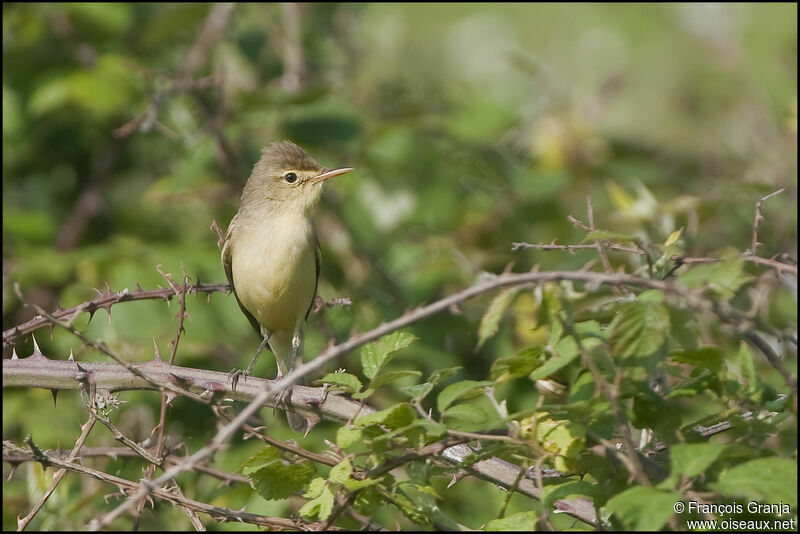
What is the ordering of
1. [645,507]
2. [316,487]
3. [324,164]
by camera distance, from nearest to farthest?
[645,507], [316,487], [324,164]

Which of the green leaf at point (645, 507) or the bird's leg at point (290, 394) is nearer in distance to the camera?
the green leaf at point (645, 507)

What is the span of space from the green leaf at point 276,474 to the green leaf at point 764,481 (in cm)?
107

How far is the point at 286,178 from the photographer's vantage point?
532 cm

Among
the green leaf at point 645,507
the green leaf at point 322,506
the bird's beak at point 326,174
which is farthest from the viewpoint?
the bird's beak at point 326,174

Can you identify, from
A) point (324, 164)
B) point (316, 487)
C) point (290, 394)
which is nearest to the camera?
point (316, 487)

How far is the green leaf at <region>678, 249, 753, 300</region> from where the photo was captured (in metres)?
1.97

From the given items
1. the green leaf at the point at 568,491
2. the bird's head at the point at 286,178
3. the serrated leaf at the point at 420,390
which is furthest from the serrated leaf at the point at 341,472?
the bird's head at the point at 286,178

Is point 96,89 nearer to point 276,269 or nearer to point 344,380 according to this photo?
point 276,269

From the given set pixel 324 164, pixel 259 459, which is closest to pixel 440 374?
pixel 259 459

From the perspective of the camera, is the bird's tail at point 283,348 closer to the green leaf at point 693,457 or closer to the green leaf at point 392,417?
the green leaf at point 392,417

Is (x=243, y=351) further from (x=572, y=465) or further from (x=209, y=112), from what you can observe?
(x=572, y=465)

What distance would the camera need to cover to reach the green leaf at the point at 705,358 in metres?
A: 2.21

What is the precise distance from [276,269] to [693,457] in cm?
306

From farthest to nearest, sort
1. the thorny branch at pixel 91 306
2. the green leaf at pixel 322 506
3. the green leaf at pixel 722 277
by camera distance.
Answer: the thorny branch at pixel 91 306
the green leaf at pixel 322 506
the green leaf at pixel 722 277
